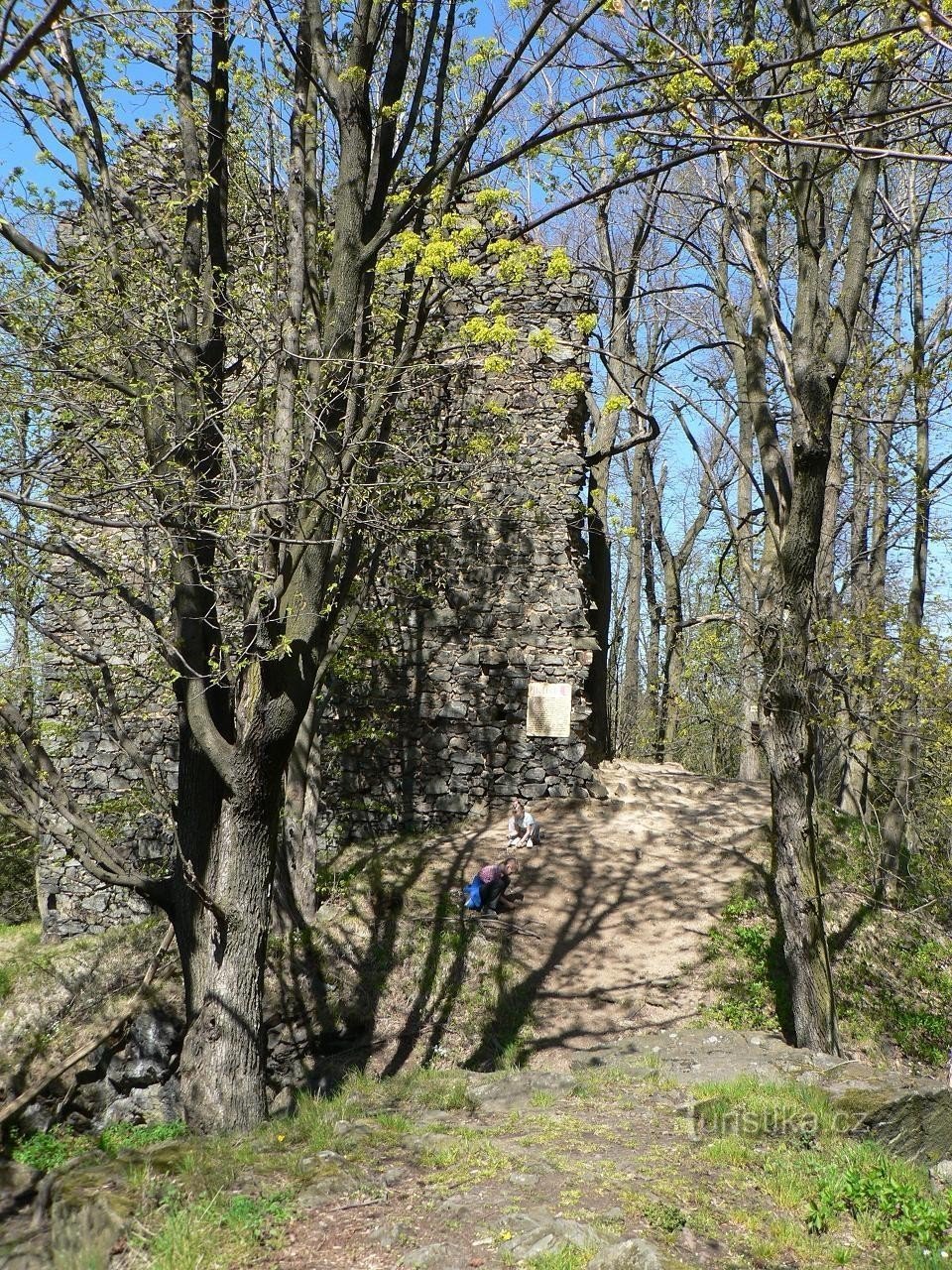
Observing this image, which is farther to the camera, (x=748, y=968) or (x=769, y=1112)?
(x=748, y=968)

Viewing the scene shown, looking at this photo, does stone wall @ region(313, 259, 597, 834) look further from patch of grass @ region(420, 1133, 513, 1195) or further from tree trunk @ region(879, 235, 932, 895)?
patch of grass @ region(420, 1133, 513, 1195)

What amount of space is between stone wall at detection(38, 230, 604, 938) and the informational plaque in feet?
0.28

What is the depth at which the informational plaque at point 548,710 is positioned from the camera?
12.8 meters

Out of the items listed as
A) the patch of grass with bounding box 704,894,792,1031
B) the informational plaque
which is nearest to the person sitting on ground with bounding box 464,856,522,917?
the patch of grass with bounding box 704,894,792,1031

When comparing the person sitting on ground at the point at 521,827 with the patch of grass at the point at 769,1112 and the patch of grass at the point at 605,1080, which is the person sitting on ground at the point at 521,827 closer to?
the patch of grass at the point at 605,1080

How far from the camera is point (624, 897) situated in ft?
35.2

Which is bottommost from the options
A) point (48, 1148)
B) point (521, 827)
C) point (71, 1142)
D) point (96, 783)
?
point (71, 1142)

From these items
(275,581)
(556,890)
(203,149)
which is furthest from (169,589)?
(556,890)

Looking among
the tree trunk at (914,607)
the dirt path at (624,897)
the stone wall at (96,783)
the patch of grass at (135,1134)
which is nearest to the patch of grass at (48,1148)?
the patch of grass at (135,1134)

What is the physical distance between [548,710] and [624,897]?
298 cm

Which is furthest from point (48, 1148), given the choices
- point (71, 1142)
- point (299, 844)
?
point (299, 844)

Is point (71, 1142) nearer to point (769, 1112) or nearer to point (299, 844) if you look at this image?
point (299, 844)

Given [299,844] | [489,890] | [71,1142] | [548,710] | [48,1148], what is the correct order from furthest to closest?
[548,710] < [299,844] < [489,890] < [71,1142] < [48,1148]

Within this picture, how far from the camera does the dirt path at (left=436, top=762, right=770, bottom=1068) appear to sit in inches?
360
